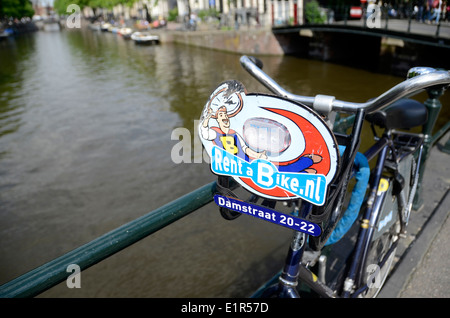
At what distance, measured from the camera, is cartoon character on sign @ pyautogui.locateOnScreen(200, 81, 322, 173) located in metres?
Result: 1.09

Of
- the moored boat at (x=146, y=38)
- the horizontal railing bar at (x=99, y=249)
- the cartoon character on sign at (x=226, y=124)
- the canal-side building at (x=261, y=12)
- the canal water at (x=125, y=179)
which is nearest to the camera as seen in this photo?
the horizontal railing bar at (x=99, y=249)

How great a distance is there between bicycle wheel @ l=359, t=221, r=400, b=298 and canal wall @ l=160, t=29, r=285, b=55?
72.6 feet

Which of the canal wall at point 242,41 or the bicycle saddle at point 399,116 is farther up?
the bicycle saddle at point 399,116

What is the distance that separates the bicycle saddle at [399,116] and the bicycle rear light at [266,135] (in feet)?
3.51

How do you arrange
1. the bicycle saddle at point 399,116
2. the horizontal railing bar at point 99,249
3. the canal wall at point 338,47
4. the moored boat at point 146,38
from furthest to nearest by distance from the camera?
the moored boat at point 146,38 < the canal wall at point 338,47 < the bicycle saddle at point 399,116 < the horizontal railing bar at point 99,249

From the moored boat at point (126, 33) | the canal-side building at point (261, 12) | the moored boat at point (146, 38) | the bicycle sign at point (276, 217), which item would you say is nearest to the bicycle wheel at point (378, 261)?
the bicycle sign at point (276, 217)

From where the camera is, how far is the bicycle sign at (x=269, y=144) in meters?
1.04

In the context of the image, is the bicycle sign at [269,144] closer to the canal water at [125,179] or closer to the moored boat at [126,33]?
the canal water at [125,179]

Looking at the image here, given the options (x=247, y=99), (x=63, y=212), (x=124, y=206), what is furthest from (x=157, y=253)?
(x=247, y=99)

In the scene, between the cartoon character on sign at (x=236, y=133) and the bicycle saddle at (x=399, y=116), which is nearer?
the cartoon character on sign at (x=236, y=133)

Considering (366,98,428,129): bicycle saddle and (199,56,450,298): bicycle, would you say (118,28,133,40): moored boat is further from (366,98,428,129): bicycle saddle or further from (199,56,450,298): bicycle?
(199,56,450,298): bicycle

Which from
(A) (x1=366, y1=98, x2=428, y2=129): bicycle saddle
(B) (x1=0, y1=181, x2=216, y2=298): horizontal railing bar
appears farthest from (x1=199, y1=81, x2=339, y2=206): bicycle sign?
(A) (x1=366, y1=98, x2=428, y2=129): bicycle saddle
